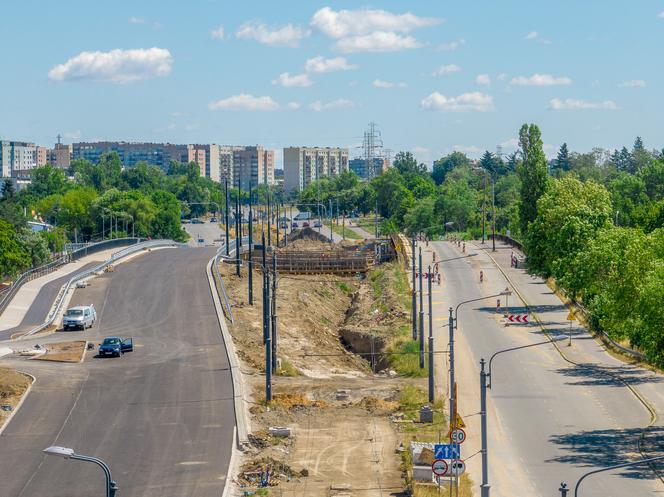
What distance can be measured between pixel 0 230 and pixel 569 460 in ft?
192

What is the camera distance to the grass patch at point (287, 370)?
2178 inches

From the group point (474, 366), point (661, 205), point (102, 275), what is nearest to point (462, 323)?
point (474, 366)

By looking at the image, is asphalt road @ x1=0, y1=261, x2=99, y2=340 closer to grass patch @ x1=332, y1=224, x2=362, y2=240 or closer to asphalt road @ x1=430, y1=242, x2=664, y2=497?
asphalt road @ x1=430, y1=242, x2=664, y2=497

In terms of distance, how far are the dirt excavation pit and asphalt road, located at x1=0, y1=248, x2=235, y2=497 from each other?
537 mm

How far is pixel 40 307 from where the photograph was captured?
70688 millimetres

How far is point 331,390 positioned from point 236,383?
448cm

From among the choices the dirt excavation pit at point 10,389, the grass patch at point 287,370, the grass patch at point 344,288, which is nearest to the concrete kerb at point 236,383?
the grass patch at point 287,370

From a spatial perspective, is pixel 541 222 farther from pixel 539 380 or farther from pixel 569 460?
pixel 569 460

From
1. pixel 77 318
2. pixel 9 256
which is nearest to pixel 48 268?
pixel 9 256

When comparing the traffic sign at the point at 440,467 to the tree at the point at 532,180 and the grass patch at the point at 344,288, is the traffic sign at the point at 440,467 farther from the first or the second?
the grass patch at the point at 344,288

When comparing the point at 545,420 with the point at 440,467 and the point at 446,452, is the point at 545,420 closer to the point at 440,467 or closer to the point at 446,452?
the point at 446,452

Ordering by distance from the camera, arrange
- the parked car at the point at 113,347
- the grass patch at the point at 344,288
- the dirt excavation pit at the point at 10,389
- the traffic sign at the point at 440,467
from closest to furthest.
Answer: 1. the traffic sign at the point at 440,467
2. the dirt excavation pit at the point at 10,389
3. the parked car at the point at 113,347
4. the grass patch at the point at 344,288

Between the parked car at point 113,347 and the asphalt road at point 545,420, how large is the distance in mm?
16676

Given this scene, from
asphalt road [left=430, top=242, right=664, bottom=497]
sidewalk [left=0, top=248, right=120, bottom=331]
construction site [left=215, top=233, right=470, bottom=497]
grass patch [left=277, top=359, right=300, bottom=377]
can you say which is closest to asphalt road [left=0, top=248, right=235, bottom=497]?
construction site [left=215, top=233, right=470, bottom=497]
